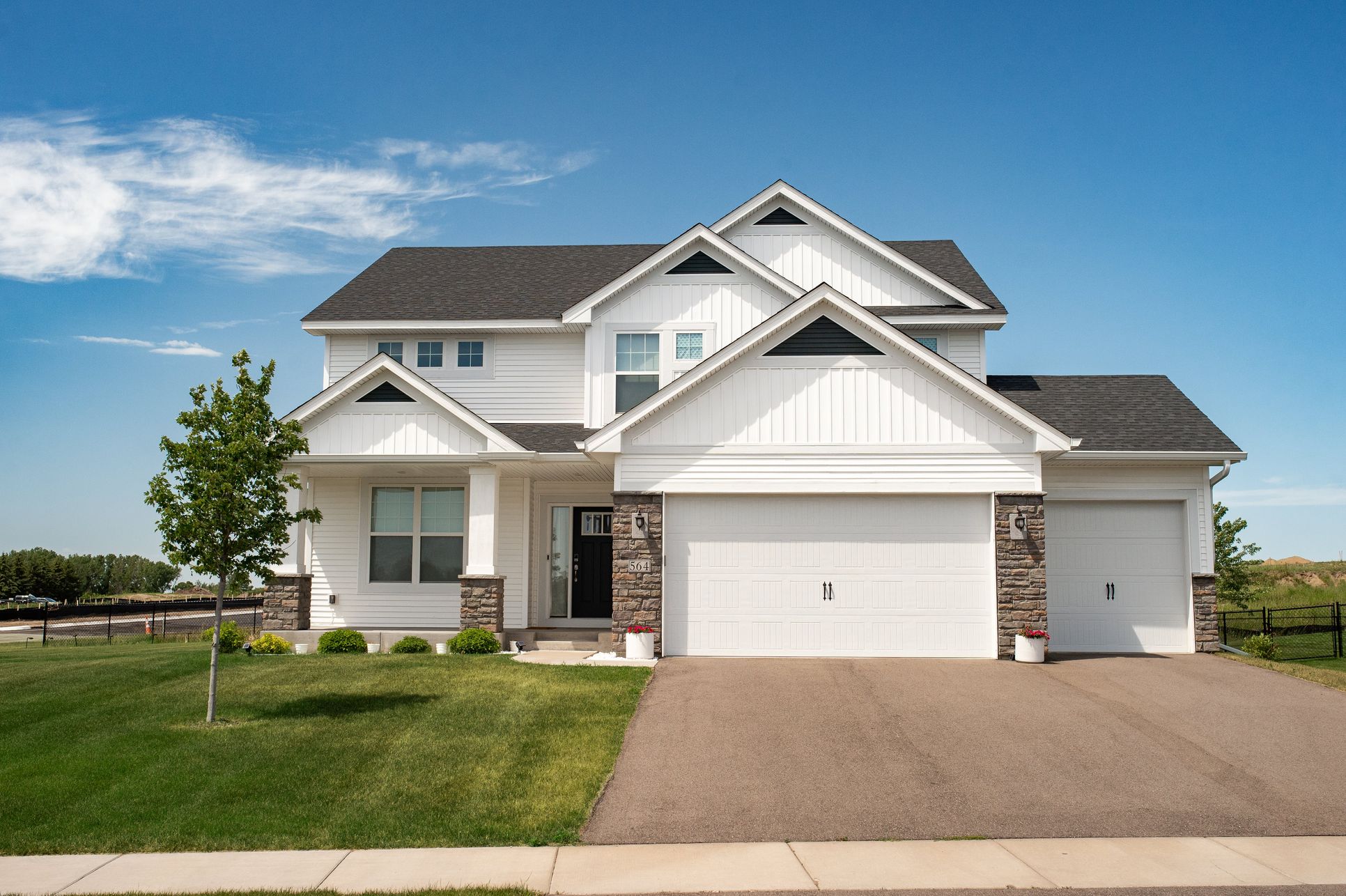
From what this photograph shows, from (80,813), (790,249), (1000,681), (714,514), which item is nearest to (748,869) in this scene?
(80,813)

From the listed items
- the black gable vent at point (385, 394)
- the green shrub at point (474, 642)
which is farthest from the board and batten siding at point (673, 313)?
the green shrub at point (474, 642)

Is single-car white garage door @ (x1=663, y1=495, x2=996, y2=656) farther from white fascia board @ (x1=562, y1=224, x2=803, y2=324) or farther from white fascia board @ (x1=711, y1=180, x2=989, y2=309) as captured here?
white fascia board @ (x1=711, y1=180, x2=989, y2=309)

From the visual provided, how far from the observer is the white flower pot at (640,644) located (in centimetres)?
1501

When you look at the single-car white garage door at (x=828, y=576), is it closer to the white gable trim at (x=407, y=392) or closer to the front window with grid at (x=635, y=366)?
the white gable trim at (x=407, y=392)

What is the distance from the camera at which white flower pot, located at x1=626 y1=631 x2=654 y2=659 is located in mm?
15008

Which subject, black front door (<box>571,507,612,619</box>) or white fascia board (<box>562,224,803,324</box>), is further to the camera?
black front door (<box>571,507,612,619</box>)

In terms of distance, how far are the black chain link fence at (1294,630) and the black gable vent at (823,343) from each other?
31.1ft

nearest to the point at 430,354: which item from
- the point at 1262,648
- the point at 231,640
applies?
the point at 231,640

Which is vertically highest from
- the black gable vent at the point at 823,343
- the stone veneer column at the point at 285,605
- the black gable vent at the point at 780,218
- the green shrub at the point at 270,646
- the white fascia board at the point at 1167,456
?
the black gable vent at the point at 780,218

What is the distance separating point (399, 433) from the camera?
17094 millimetres

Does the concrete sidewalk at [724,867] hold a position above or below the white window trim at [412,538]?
below

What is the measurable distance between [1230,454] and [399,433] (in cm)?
1433

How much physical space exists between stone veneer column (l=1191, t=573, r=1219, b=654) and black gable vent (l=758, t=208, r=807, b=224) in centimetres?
1018

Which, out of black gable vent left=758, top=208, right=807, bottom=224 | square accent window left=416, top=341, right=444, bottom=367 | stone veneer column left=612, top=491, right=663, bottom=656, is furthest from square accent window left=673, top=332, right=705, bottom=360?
square accent window left=416, top=341, right=444, bottom=367
